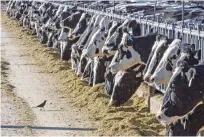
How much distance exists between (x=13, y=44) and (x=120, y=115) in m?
18.1

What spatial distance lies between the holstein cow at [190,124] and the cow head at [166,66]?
4.36ft

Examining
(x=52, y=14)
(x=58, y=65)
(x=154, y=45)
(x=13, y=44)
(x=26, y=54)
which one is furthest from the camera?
(x=13, y=44)

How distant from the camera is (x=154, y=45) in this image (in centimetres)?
1238

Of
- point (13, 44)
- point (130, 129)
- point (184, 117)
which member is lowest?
point (13, 44)

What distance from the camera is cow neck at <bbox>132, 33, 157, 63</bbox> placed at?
1312cm

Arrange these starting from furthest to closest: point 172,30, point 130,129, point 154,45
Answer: point 172,30
point 154,45
point 130,129

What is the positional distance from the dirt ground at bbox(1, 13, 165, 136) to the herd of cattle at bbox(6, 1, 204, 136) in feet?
1.54

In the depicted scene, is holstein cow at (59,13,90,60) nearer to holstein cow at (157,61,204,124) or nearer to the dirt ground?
the dirt ground

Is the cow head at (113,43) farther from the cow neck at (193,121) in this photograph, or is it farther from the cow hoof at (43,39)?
the cow hoof at (43,39)

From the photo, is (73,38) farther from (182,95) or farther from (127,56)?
(182,95)

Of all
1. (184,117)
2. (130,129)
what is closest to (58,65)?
(130,129)

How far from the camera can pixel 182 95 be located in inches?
374

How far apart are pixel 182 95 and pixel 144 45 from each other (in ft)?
12.5

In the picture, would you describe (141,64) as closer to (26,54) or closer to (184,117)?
(184,117)
